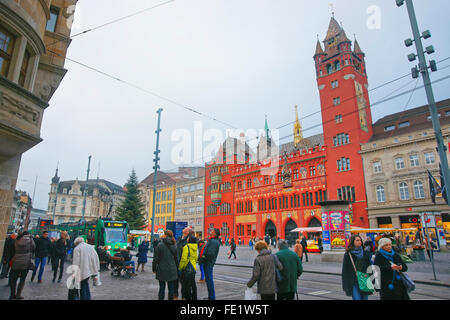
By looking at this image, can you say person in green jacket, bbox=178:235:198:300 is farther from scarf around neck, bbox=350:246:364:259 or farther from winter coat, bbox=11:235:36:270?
winter coat, bbox=11:235:36:270

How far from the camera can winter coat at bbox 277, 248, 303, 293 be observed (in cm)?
543

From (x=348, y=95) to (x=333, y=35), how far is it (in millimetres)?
11769

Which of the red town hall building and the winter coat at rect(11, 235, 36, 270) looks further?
the red town hall building

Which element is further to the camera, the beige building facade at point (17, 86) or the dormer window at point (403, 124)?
the dormer window at point (403, 124)

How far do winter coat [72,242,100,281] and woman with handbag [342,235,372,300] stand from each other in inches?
220

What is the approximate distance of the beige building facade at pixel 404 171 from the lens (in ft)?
103

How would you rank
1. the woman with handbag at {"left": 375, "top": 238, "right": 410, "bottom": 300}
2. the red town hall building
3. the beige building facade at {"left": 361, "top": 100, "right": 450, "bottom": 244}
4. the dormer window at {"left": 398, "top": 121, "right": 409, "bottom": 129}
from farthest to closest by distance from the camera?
the red town hall building < the dormer window at {"left": 398, "top": 121, "right": 409, "bottom": 129} < the beige building facade at {"left": 361, "top": 100, "right": 450, "bottom": 244} < the woman with handbag at {"left": 375, "top": 238, "right": 410, "bottom": 300}

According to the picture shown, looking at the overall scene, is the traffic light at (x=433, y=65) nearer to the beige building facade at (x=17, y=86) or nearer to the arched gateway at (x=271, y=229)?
the beige building facade at (x=17, y=86)

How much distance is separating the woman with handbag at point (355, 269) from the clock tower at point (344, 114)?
30999 millimetres

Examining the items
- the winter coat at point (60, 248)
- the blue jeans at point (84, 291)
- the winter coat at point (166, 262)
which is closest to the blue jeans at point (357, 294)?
the winter coat at point (166, 262)

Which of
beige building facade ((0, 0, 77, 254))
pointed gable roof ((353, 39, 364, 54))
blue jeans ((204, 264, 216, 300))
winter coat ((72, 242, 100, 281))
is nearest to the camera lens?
winter coat ((72, 242, 100, 281))

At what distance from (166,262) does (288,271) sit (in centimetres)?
284

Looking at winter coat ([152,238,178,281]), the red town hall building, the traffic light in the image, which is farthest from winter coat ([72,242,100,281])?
the red town hall building
